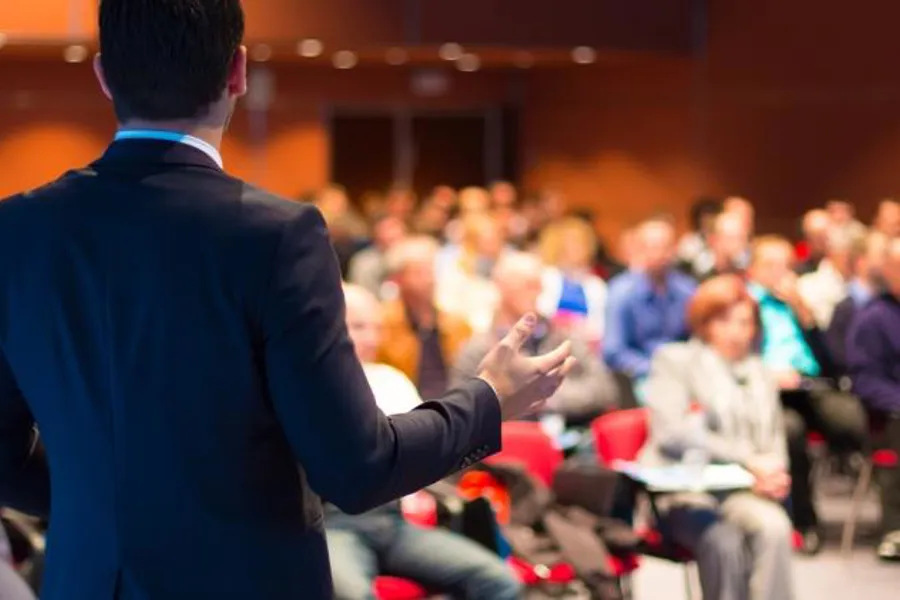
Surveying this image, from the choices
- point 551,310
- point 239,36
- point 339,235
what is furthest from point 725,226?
point 239,36

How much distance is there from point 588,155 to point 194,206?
678 inches

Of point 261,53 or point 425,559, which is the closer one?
point 425,559

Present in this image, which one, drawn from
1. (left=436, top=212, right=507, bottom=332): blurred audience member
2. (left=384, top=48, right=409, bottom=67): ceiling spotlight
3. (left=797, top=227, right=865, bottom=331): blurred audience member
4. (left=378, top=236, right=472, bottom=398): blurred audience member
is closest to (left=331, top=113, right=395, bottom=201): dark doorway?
(left=384, top=48, right=409, bottom=67): ceiling spotlight

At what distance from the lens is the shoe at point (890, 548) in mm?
8594

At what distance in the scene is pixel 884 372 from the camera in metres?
8.62

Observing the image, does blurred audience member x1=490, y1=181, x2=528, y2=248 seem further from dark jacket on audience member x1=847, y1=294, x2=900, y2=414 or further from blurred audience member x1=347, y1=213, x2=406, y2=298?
dark jacket on audience member x1=847, y1=294, x2=900, y2=414

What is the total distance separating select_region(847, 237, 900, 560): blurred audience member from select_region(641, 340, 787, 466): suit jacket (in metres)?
1.96

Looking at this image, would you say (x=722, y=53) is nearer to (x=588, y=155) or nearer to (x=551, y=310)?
(x=588, y=155)

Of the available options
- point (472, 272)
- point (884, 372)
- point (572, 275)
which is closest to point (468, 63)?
point (472, 272)

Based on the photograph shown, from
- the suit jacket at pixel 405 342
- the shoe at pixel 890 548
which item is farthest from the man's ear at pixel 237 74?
the shoe at pixel 890 548

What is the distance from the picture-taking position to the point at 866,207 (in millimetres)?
15742

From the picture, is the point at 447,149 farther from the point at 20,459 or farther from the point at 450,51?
the point at 20,459

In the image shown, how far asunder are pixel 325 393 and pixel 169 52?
1.33 feet

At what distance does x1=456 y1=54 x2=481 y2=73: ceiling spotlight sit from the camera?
57.2 feet
